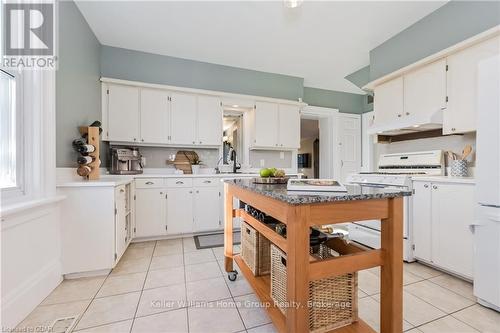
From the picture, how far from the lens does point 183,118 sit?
3322 millimetres

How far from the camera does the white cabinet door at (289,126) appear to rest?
3.88 m

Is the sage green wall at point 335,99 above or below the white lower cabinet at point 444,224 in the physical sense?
above

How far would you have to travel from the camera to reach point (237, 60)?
3588 mm

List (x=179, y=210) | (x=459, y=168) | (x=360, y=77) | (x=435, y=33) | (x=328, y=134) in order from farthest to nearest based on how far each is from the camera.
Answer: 1. (x=328, y=134)
2. (x=360, y=77)
3. (x=179, y=210)
4. (x=435, y=33)
5. (x=459, y=168)

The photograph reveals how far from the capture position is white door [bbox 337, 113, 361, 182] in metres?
4.77

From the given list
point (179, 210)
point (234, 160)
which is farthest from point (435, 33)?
point (179, 210)

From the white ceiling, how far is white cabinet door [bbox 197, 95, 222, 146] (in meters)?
0.74

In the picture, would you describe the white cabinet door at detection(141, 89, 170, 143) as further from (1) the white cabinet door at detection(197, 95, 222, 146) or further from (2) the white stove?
(2) the white stove

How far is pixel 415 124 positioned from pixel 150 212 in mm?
3423

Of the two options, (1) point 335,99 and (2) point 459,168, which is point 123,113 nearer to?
(2) point 459,168

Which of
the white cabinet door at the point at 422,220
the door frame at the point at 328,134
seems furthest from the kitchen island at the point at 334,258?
the door frame at the point at 328,134

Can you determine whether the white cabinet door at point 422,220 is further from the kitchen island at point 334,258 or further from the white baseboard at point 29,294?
the white baseboard at point 29,294

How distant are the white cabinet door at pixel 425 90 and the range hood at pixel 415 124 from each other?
1.5 inches

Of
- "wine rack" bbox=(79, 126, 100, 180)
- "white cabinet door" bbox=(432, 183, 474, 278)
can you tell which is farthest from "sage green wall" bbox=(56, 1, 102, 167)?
"white cabinet door" bbox=(432, 183, 474, 278)
